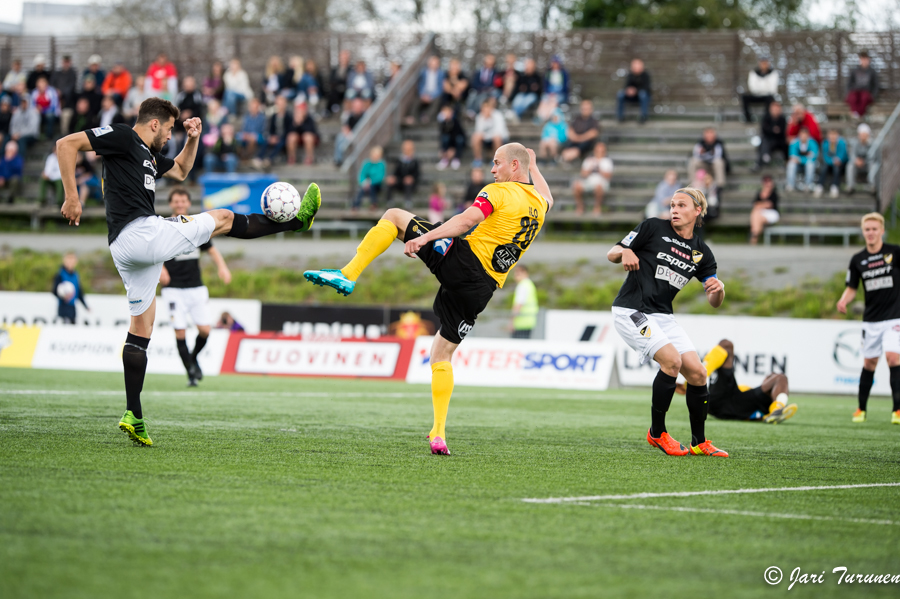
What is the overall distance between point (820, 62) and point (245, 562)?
2823 centimetres

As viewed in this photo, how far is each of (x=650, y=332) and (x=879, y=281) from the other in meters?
5.68

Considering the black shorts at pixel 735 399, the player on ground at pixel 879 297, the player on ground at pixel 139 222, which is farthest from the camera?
the player on ground at pixel 879 297

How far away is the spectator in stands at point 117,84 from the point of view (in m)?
27.1

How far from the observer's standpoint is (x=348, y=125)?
26203 millimetres

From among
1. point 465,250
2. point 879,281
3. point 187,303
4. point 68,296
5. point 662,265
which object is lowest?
point 68,296

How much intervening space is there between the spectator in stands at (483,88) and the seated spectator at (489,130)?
1.71 meters

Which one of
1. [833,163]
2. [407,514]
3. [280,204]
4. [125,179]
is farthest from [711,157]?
[407,514]

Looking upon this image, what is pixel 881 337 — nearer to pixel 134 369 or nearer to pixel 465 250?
pixel 465 250

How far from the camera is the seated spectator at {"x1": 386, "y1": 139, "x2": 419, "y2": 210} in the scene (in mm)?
24047

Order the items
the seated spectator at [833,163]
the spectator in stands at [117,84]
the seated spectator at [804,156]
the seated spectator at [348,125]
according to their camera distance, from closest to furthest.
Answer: the seated spectator at [804,156] < the seated spectator at [833,163] < the seated spectator at [348,125] < the spectator in stands at [117,84]

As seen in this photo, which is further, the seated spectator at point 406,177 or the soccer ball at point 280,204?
the seated spectator at point 406,177

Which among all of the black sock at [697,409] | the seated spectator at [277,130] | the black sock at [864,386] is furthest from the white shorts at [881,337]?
the seated spectator at [277,130]

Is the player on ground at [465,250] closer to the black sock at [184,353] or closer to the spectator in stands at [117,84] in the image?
the black sock at [184,353]

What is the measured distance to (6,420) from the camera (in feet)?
24.7
